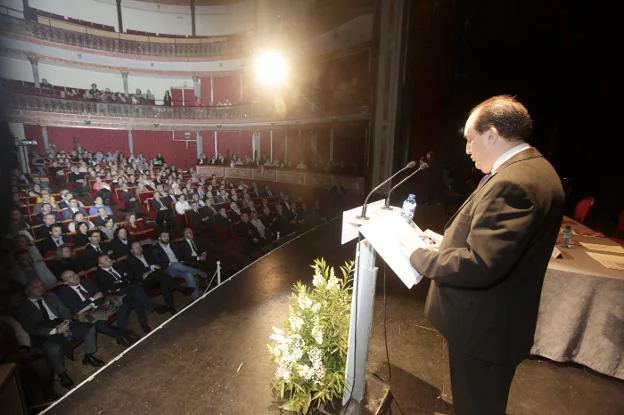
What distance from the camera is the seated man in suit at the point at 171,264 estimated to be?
13.7 feet

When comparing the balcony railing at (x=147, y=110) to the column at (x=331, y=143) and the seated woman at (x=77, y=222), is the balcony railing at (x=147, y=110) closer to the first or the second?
the column at (x=331, y=143)

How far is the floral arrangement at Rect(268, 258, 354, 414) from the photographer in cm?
175

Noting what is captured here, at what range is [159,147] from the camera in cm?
364

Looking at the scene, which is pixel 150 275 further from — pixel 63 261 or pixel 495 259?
pixel 495 259

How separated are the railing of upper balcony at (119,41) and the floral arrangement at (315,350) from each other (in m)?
2.97

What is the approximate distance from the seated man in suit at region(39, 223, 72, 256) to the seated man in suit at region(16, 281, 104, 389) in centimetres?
33

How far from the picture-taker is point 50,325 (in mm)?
3051

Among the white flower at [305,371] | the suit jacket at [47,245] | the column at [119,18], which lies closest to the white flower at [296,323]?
the white flower at [305,371]

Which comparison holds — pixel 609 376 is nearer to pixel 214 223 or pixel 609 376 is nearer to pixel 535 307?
pixel 535 307

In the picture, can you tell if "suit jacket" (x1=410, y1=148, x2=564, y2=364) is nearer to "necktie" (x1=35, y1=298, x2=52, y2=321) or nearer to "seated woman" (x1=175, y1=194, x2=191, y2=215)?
"seated woman" (x1=175, y1=194, x2=191, y2=215)

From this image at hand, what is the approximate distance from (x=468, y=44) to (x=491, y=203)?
8.72 metres

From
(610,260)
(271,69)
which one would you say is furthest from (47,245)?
(610,260)

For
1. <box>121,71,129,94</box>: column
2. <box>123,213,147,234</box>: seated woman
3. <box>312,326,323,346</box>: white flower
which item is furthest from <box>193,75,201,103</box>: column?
<box>312,326,323,346</box>: white flower

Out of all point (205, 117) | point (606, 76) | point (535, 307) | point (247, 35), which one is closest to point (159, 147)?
point (205, 117)
